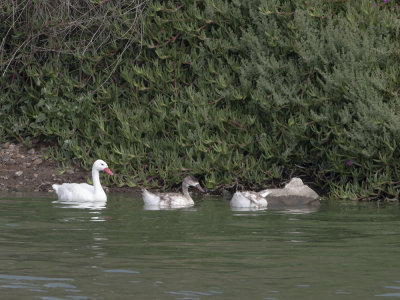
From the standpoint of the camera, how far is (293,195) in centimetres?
1366

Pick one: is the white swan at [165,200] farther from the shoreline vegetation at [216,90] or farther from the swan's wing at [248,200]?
the shoreline vegetation at [216,90]

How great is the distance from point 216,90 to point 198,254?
7246 mm

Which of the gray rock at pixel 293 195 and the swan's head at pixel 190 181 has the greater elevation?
the swan's head at pixel 190 181

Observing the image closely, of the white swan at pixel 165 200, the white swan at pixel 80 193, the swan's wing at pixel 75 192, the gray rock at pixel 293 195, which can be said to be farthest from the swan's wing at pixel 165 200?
the gray rock at pixel 293 195

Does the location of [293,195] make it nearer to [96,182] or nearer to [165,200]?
[165,200]

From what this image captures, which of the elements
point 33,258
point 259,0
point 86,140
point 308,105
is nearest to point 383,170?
point 308,105

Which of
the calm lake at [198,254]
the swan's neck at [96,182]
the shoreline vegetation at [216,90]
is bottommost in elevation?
the calm lake at [198,254]

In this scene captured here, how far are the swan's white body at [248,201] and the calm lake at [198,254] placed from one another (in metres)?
0.53

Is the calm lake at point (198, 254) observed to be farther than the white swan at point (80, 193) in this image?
No

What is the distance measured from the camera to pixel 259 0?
15266 millimetres

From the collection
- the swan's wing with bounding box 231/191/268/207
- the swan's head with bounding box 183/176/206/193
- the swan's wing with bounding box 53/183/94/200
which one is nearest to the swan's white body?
the swan's wing with bounding box 231/191/268/207

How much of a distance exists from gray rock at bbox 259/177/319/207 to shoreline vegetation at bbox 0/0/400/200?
0.63m

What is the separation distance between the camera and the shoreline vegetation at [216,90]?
14.2 meters

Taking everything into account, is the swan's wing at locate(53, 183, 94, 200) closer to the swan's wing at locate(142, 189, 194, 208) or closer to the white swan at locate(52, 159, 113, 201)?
the white swan at locate(52, 159, 113, 201)
